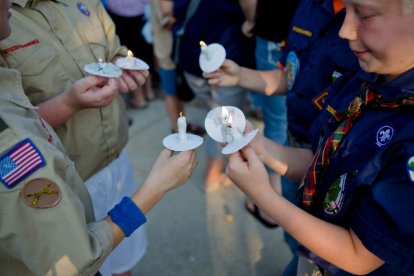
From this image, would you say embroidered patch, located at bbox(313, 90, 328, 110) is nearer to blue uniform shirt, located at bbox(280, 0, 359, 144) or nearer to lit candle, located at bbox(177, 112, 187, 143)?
blue uniform shirt, located at bbox(280, 0, 359, 144)

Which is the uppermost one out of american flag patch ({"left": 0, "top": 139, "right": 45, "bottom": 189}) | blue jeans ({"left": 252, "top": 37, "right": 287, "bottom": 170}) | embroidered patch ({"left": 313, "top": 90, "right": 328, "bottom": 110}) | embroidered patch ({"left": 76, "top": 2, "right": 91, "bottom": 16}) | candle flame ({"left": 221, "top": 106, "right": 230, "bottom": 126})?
embroidered patch ({"left": 76, "top": 2, "right": 91, "bottom": 16})

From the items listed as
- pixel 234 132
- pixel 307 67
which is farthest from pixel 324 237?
pixel 307 67

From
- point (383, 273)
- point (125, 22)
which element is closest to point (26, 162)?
point (383, 273)

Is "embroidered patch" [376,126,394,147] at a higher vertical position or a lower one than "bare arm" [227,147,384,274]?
higher

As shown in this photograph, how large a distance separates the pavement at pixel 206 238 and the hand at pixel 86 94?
1.42 m

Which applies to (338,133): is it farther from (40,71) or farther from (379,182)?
(40,71)

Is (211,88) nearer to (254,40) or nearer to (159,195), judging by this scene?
(254,40)

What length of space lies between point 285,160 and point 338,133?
336 mm

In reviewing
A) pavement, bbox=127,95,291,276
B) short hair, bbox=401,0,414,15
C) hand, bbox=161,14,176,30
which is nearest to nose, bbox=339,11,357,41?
short hair, bbox=401,0,414,15

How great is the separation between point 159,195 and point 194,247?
4.83 ft

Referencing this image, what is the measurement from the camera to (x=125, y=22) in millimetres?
4348

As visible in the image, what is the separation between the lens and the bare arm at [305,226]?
1.11 metres

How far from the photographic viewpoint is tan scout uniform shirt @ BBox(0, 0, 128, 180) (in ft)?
4.80

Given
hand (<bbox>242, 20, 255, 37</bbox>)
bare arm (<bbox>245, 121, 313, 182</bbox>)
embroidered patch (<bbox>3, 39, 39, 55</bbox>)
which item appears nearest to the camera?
embroidered patch (<bbox>3, 39, 39, 55</bbox>)
